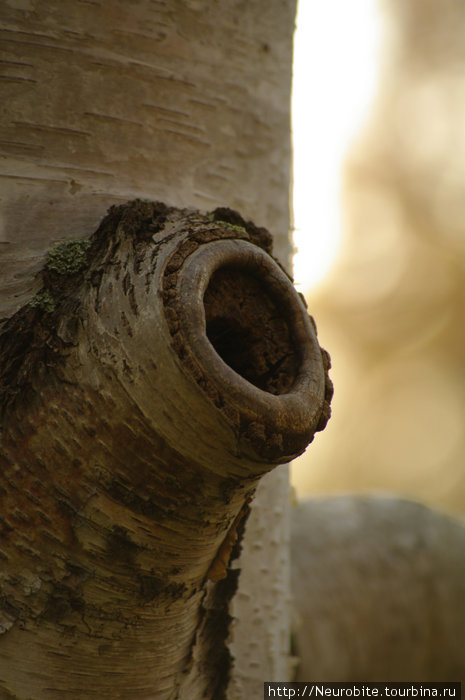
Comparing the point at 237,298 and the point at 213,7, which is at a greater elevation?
the point at 213,7

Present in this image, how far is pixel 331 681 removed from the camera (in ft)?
7.82

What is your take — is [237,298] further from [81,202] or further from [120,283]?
[81,202]

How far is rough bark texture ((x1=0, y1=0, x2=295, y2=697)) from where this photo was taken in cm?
84

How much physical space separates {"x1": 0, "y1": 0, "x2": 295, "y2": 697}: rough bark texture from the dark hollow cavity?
0.22 meters

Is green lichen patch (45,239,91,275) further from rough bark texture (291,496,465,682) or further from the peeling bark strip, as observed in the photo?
rough bark texture (291,496,465,682)

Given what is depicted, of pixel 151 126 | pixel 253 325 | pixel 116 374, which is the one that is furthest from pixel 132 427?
pixel 151 126

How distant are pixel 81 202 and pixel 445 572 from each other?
222cm

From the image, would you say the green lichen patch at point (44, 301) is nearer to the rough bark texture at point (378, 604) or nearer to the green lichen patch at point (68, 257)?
the green lichen patch at point (68, 257)

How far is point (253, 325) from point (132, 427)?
189 mm

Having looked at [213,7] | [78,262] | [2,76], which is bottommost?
[78,262]

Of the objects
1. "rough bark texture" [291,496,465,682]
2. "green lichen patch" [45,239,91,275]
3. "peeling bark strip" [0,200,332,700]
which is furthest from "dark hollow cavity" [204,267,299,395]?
"rough bark texture" [291,496,465,682]

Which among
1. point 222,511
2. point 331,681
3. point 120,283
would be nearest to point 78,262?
point 120,283

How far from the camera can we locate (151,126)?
3.08 ft

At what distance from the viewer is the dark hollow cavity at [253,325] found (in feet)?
2.46
